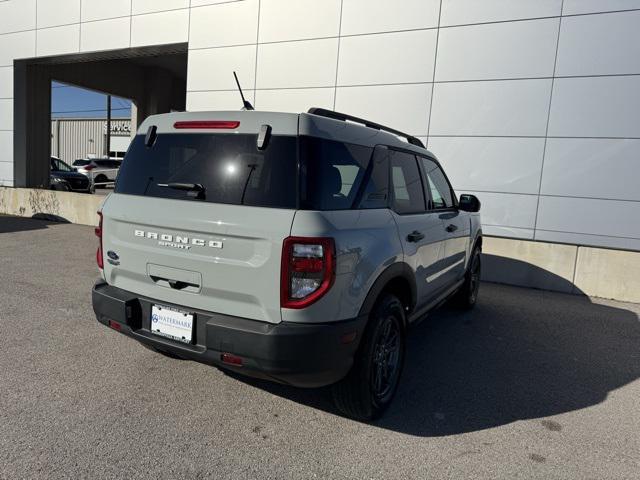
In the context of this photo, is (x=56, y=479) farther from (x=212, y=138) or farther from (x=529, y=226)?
(x=529, y=226)

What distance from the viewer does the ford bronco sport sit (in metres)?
2.42

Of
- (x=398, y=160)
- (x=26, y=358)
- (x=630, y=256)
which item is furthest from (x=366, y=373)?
(x=630, y=256)

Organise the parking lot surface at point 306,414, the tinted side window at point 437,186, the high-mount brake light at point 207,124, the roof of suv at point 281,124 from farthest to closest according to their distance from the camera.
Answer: the tinted side window at point 437,186
the high-mount brake light at point 207,124
the roof of suv at point 281,124
the parking lot surface at point 306,414

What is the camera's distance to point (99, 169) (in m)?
25.0

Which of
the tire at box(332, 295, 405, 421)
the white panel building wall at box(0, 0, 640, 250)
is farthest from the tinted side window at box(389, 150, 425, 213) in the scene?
the white panel building wall at box(0, 0, 640, 250)

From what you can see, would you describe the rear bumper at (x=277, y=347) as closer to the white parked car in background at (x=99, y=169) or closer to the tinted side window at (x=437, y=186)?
the tinted side window at (x=437, y=186)

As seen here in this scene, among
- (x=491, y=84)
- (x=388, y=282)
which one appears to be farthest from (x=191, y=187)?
(x=491, y=84)

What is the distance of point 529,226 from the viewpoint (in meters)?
Answer: 7.57

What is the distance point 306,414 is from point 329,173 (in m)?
1.60

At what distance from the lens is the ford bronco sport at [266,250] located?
2.42 metres

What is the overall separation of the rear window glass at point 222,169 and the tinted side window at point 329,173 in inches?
2.9

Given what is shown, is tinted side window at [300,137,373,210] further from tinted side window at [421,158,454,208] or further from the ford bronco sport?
tinted side window at [421,158,454,208]

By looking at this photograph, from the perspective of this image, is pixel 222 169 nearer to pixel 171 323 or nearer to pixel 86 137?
pixel 171 323

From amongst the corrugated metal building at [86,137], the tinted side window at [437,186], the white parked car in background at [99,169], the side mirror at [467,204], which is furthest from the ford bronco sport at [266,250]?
the corrugated metal building at [86,137]
